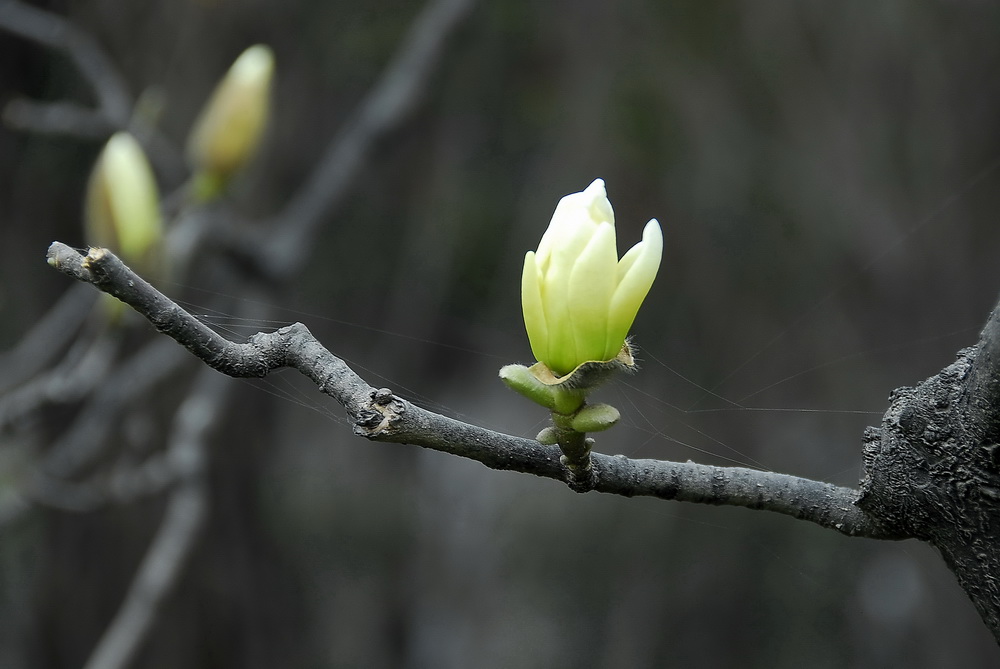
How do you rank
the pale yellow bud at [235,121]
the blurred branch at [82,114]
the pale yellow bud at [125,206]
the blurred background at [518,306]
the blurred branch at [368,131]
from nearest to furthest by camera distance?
the pale yellow bud at [125,206] < the pale yellow bud at [235,121] < the blurred branch at [82,114] < the blurred branch at [368,131] < the blurred background at [518,306]

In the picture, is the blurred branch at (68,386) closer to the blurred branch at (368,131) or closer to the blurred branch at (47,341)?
the blurred branch at (47,341)

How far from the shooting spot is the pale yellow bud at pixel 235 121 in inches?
45.3

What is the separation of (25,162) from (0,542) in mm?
843

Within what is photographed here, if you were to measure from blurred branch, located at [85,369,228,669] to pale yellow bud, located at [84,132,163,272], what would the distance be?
15.0 inches

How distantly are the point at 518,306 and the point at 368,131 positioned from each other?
0.79 m

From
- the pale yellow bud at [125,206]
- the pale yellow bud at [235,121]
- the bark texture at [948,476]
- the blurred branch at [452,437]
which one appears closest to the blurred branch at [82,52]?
the pale yellow bud at [235,121]

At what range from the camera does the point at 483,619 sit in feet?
7.86

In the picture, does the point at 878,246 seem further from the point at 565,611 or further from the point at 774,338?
the point at 565,611

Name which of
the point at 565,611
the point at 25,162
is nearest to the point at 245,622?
the point at 565,611

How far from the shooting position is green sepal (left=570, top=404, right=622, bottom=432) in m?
0.43

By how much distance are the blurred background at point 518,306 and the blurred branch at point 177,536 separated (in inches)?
10.8

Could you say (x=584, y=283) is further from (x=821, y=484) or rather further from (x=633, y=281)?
(x=821, y=484)

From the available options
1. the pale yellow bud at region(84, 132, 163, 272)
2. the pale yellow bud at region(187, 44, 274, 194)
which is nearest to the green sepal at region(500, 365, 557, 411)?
the pale yellow bud at region(84, 132, 163, 272)

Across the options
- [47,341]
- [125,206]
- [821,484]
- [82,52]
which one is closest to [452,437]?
[821,484]
